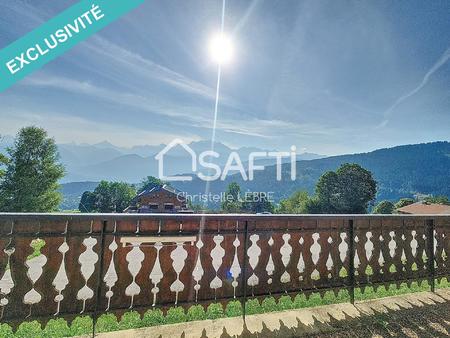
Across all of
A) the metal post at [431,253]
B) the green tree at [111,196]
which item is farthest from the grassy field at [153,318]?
the green tree at [111,196]

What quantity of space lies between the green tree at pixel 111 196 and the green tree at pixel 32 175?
2626 cm

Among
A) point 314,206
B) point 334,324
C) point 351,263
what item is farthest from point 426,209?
point 334,324

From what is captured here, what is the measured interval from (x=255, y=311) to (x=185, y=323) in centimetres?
83

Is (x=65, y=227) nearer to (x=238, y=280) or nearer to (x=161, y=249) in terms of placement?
(x=161, y=249)

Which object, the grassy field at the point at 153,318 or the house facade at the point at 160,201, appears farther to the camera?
the house facade at the point at 160,201

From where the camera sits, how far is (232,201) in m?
61.1

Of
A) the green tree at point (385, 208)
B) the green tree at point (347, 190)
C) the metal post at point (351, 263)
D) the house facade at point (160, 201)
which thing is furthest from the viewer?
the green tree at point (385, 208)

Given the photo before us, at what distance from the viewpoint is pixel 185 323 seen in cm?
279

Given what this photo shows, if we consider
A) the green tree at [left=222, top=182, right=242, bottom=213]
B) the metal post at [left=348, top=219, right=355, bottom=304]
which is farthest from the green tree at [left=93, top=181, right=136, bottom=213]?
the metal post at [left=348, top=219, right=355, bottom=304]

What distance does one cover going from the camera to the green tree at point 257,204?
61.8 metres

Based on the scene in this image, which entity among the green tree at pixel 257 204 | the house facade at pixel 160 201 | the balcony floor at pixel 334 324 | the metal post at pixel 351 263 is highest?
the metal post at pixel 351 263

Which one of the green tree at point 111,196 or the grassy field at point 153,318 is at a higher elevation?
the grassy field at point 153,318

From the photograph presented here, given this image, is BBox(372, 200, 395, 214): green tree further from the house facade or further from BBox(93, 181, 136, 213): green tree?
BBox(93, 181, 136, 213): green tree

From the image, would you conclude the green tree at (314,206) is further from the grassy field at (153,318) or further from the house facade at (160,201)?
the grassy field at (153,318)
